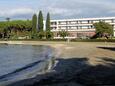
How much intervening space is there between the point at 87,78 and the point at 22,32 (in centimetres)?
15971

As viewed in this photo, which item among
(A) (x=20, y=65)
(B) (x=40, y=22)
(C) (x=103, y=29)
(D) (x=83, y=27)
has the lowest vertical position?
(A) (x=20, y=65)

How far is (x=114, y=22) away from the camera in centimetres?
18650

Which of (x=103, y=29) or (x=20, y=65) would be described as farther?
(x=103, y=29)

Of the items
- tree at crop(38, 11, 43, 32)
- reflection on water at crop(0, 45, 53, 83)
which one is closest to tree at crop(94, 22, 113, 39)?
tree at crop(38, 11, 43, 32)

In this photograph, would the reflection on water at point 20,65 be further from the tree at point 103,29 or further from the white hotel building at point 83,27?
the white hotel building at point 83,27

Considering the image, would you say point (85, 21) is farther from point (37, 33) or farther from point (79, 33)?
point (37, 33)

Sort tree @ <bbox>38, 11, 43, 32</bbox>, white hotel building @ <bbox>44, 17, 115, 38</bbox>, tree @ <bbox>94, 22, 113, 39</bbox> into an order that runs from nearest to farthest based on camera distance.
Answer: tree @ <bbox>94, 22, 113, 39</bbox>, tree @ <bbox>38, 11, 43, 32</bbox>, white hotel building @ <bbox>44, 17, 115, 38</bbox>

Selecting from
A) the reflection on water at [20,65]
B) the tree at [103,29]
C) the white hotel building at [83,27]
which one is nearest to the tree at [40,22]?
the white hotel building at [83,27]

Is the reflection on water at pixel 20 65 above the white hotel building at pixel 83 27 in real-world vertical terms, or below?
below

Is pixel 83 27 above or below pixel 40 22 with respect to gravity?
below

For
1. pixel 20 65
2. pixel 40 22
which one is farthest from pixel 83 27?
pixel 20 65

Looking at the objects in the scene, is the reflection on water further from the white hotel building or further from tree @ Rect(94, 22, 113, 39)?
the white hotel building

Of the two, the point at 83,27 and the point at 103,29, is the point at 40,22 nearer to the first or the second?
the point at 103,29

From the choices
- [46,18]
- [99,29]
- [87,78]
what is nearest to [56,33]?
[46,18]
